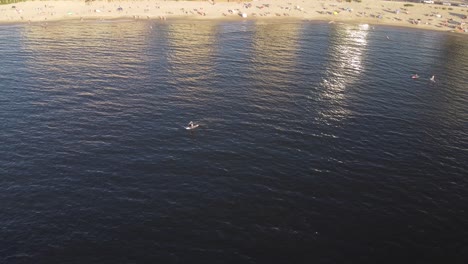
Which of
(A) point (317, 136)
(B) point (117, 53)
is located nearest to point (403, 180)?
(A) point (317, 136)

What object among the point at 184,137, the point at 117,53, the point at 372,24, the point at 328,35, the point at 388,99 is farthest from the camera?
the point at 372,24

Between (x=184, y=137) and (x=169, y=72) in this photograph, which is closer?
(x=184, y=137)

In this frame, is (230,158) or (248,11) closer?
(230,158)

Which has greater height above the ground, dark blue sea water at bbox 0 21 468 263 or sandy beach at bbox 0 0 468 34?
sandy beach at bbox 0 0 468 34

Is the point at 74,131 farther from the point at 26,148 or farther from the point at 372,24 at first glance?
the point at 372,24

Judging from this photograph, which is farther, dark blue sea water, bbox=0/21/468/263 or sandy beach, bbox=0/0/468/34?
sandy beach, bbox=0/0/468/34
